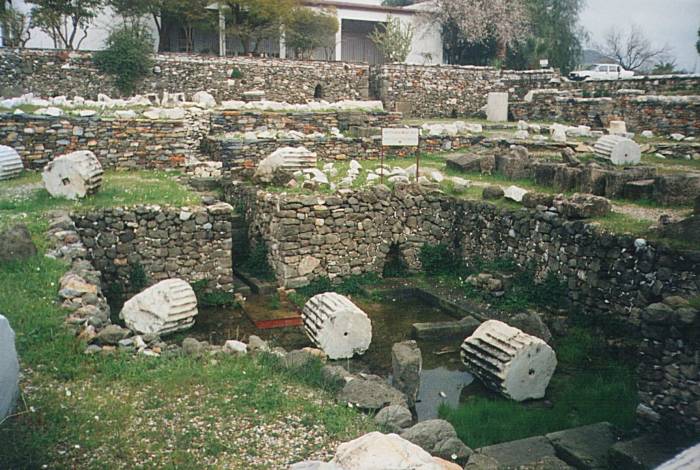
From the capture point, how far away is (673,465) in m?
2.32

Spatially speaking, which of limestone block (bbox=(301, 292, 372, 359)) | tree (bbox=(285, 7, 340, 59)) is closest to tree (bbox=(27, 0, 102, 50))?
tree (bbox=(285, 7, 340, 59))

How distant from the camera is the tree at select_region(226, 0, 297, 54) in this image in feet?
88.9

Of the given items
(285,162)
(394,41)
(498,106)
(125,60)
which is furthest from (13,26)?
(498,106)

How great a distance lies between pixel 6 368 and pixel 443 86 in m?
24.1

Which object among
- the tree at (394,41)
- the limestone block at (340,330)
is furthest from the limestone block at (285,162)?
the tree at (394,41)

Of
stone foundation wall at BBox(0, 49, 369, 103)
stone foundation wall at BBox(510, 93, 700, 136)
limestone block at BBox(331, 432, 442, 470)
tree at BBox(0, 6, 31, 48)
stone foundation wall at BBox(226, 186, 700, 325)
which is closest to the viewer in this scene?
limestone block at BBox(331, 432, 442, 470)

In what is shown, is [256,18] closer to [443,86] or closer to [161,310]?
[443,86]

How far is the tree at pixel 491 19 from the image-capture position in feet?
105

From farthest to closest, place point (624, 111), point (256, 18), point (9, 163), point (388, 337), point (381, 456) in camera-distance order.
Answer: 1. point (256, 18)
2. point (624, 111)
3. point (9, 163)
4. point (388, 337)
5. point (381, 456)

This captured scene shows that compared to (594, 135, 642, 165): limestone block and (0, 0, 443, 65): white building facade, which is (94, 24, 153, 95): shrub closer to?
(0, 0, 443, 65): white building facade

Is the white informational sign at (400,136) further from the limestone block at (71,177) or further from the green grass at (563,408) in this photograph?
the green grass at (563,408)

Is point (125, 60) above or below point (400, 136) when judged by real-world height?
above

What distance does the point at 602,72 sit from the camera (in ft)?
101

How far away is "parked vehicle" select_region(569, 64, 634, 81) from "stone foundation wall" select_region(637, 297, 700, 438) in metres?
24.2
